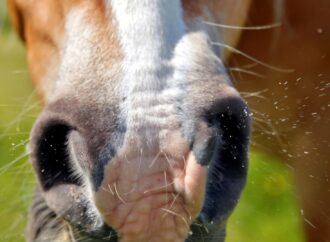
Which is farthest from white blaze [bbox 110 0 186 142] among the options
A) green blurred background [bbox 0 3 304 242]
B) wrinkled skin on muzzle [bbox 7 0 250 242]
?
green blurred background [bbox 0 3 304 242]

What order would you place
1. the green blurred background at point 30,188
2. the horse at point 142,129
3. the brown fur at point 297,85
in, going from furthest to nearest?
1. the green blurred background at point 30,188
2. the brown fur at point 297,85
3. the horse at point 142,129

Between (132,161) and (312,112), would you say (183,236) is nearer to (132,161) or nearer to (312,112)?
(132,161)

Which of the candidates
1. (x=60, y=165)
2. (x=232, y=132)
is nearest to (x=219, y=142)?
(x=232, y=132)

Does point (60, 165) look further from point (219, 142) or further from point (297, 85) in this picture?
point (297, 85)

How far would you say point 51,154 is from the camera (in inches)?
63.0

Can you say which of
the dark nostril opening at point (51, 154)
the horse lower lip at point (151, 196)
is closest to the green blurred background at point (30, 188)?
the dark nostril opening at point (51, 154)

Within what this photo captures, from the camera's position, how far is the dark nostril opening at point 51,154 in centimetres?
157

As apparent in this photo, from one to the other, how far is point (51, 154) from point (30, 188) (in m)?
0.69

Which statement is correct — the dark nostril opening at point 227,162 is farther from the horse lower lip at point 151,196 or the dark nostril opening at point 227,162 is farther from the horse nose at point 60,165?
the horse nose at point 60,165

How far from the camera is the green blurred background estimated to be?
97.8 inches

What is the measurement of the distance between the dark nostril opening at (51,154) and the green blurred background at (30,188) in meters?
0.48

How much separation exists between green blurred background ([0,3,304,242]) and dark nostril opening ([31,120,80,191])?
483mm

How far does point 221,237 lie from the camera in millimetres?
1723

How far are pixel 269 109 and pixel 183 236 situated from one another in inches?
31.7
